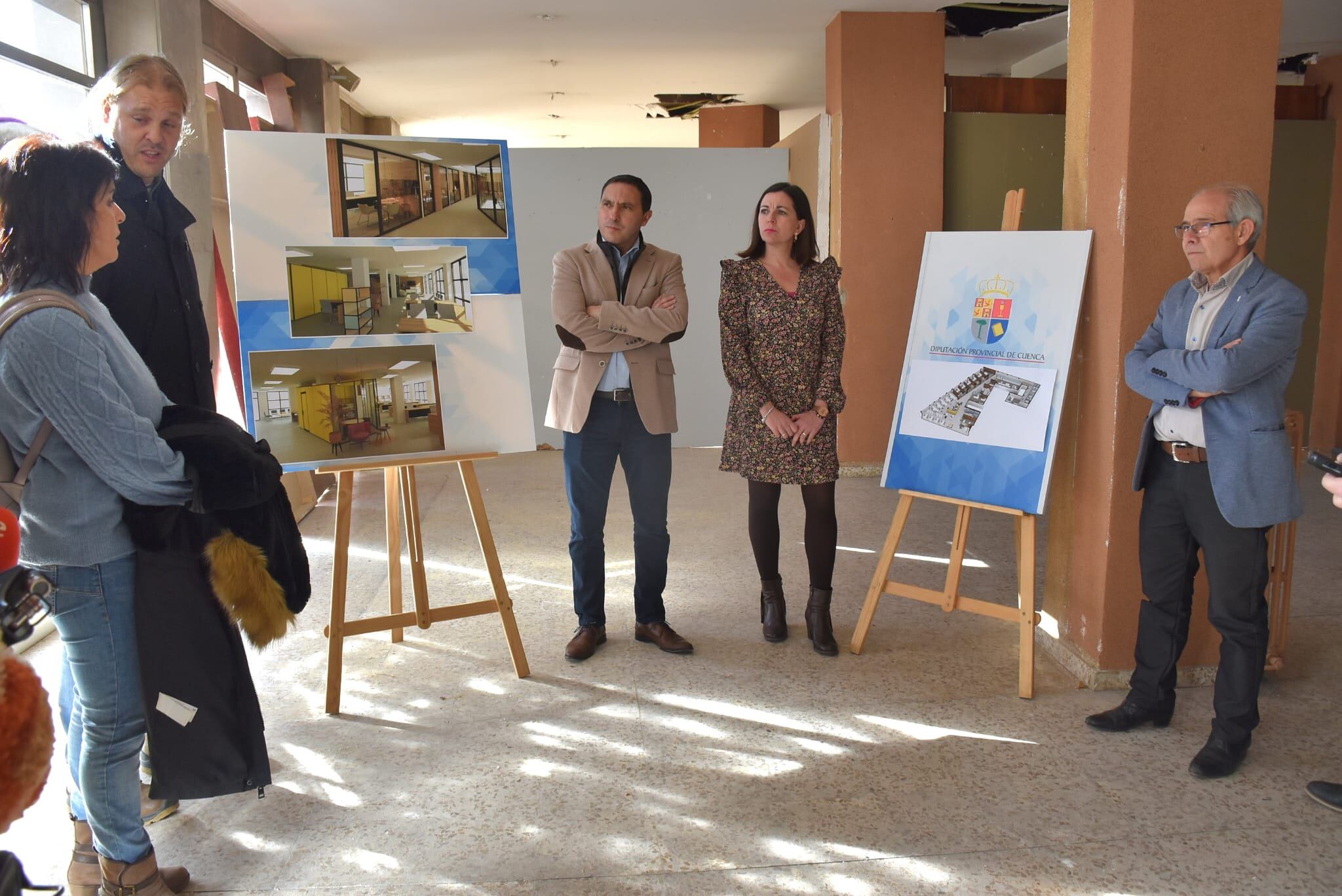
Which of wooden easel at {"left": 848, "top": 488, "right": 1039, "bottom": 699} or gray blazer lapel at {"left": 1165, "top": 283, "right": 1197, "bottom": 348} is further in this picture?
wooden easel at {"left": 848, "top": 488, "right": 1039, "bottom": 699}

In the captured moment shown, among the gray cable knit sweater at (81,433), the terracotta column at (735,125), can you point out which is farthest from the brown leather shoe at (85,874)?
the terracotta column at (735,125)

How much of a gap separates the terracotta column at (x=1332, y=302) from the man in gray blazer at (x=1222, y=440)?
18.6 feet

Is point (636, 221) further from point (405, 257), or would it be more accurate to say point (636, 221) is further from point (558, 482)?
point (558, 482)

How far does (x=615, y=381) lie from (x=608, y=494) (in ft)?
1.36

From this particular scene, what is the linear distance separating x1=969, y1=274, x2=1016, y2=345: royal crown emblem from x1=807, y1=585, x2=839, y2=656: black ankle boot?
1031 mm

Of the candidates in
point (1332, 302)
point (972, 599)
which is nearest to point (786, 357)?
point (972, 599)

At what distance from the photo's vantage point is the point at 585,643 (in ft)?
10.9

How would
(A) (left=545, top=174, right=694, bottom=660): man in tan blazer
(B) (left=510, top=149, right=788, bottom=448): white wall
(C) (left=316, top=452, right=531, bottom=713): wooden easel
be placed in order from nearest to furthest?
(C) (left=316, top=452, right=531, bottom=713): wooden easel, (A) (left=545, top=174, right=694, bottom=660): man in tan blazer, (B) (left=510, top=149, right=788, bottom=448): white wall

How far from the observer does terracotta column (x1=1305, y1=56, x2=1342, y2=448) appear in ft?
22.9

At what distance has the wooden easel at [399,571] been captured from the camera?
2.88 metres

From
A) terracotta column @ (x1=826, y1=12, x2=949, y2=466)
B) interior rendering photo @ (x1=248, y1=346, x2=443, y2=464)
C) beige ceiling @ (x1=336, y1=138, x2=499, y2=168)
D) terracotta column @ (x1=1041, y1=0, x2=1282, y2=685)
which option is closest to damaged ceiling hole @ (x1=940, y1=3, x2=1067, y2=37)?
terracotta column @ (x1=826, y1=12, x2=949, y2=466)

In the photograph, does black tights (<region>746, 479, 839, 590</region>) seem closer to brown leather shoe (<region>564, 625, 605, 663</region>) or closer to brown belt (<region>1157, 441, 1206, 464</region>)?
brown leather shoe (<region>564, 625, 605, 663</region>)

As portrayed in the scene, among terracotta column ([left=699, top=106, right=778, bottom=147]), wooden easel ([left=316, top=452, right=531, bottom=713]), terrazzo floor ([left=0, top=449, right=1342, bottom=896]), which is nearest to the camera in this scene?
A: terrazzo floor ([left=0, top=449, right=1342, bottom=896])

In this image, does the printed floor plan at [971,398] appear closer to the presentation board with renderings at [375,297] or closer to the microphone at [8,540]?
the presentation board with renderings at [375,297]
